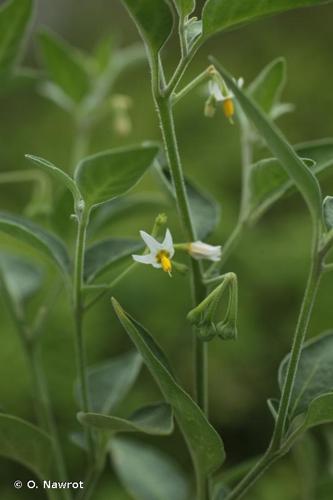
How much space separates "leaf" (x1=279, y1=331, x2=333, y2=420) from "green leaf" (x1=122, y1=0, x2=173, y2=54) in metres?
0.21

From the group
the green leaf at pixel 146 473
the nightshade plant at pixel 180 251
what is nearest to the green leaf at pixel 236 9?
the nightshade plant at pixel 180 251

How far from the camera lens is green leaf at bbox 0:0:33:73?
0.64 metres

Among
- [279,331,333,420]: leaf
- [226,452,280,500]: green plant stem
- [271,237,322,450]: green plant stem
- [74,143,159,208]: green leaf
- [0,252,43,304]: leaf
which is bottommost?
[226,452,280,500]: green plant stem

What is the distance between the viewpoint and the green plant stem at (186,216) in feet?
1.45

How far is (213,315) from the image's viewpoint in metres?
0.47

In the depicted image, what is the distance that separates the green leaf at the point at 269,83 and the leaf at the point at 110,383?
240 millimetres

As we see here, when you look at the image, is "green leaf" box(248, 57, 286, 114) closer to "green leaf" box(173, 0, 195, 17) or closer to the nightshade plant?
the nightshade plant

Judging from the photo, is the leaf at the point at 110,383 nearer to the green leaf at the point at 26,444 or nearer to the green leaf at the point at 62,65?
the green leaf at the point at 26,444

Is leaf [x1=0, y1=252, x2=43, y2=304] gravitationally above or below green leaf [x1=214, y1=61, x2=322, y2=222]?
below

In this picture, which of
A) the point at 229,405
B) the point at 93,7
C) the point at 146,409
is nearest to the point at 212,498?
the point at 146,409

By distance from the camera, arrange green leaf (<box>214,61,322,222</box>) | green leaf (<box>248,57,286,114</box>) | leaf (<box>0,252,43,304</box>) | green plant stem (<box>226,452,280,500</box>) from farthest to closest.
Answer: leaf (<box>0,252,43,304</box>) → green leaf (<box>248,57,286,114</box>) → green plant stem (<box>226,452,280,500</box>) → green leaf (<box>214,61,322,222</box>)

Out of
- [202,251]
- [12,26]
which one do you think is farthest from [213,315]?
[12,26]

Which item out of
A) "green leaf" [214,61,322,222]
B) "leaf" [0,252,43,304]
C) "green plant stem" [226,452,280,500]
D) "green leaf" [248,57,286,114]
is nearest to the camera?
"green leaf" [214,61,322,222]

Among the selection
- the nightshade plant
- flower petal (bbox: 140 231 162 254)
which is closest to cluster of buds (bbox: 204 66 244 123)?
the nightshade plant
